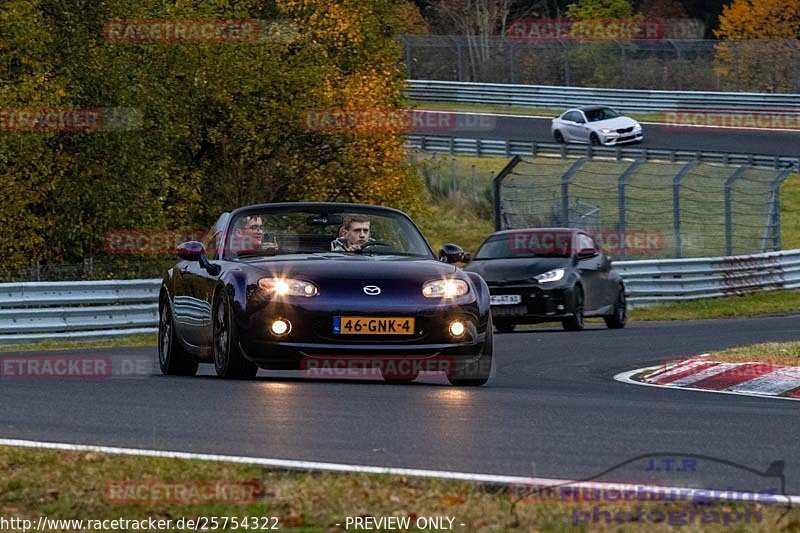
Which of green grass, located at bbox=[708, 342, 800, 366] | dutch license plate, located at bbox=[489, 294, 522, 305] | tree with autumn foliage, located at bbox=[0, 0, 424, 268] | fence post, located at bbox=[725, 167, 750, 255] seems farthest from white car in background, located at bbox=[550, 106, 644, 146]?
green grass, located at bbox=[708, 342, 800, 366]

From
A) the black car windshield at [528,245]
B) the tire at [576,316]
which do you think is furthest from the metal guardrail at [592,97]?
the tire at [576,316]

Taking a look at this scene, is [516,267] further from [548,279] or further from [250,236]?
[250,236]

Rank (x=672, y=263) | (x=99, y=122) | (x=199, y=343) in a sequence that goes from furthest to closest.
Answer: (x=672, y=263) → (x=99, y=122) → (x=199, y=343)

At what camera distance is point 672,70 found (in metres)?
60.6

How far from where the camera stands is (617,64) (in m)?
63.4

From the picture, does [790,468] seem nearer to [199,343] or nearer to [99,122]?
[199,343]

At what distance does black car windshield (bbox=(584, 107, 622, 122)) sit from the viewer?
53.5 meters

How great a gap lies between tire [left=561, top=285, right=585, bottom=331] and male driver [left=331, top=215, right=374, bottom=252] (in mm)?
10161

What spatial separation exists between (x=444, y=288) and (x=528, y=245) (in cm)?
1164

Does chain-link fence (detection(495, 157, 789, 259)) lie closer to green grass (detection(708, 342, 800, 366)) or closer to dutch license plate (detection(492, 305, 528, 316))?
dutch license plate (detection(492, 305, 528, 316))

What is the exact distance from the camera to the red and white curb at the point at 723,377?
12.7 m

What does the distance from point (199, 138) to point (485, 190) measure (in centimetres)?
1833

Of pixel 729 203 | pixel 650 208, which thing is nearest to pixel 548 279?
pixel 729 203

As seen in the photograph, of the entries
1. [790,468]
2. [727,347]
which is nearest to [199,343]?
[790,468]
